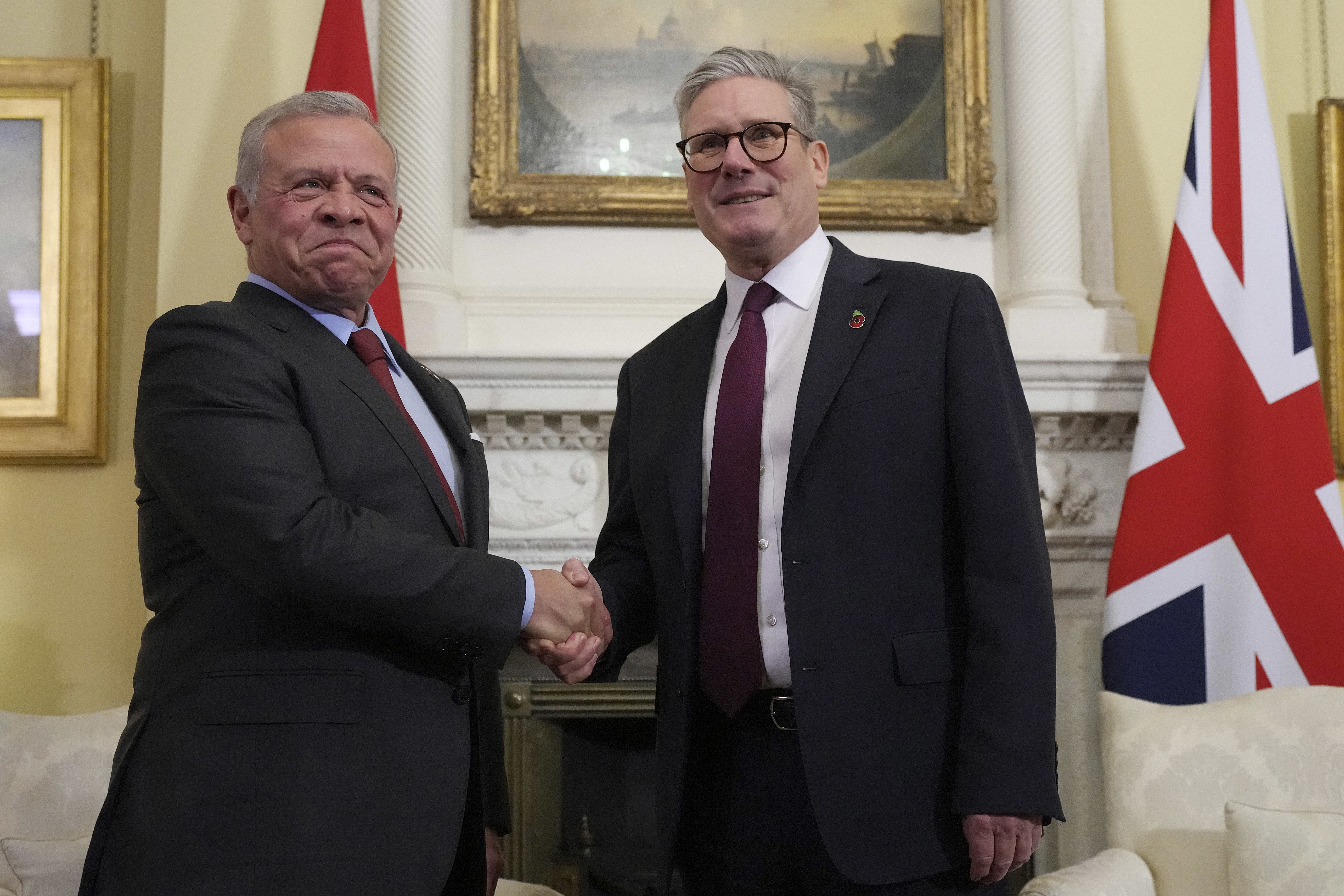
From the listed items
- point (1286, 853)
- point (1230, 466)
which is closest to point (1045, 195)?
point (1230, 466)

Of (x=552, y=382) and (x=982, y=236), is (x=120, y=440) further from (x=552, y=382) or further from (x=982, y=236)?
(x=982, y=236)

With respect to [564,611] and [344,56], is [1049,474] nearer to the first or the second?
[564,611]

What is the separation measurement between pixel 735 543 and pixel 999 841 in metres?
0.56

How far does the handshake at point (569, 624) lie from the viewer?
1.71 m

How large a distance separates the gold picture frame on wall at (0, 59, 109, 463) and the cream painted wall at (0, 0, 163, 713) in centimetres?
6

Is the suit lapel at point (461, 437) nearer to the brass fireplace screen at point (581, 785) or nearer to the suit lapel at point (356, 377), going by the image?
the suit lapel at point (356, 377)

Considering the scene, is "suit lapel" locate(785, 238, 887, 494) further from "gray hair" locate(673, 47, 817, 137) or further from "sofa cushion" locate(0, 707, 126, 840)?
"sofa cushion" locate(0, 707, 126, 840)

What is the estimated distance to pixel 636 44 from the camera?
365 centimetres

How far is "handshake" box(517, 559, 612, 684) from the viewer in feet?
5.62

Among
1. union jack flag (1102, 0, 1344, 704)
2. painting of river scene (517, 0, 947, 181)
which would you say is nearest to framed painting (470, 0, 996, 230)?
painting of river scene (517, 0, 947, 181)

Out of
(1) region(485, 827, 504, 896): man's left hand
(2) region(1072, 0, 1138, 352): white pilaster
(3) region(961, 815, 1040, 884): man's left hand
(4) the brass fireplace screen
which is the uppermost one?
(2) region(1072, 0, 1138, 352): white pilaster

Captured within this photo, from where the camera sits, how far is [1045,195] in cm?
360

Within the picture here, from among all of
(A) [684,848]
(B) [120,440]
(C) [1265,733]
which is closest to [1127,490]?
(C) [1265,733]

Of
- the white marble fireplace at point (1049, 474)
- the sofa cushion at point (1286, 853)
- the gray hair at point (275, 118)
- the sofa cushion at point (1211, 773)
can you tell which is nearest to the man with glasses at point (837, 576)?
the gray hair at point (275, 118)
